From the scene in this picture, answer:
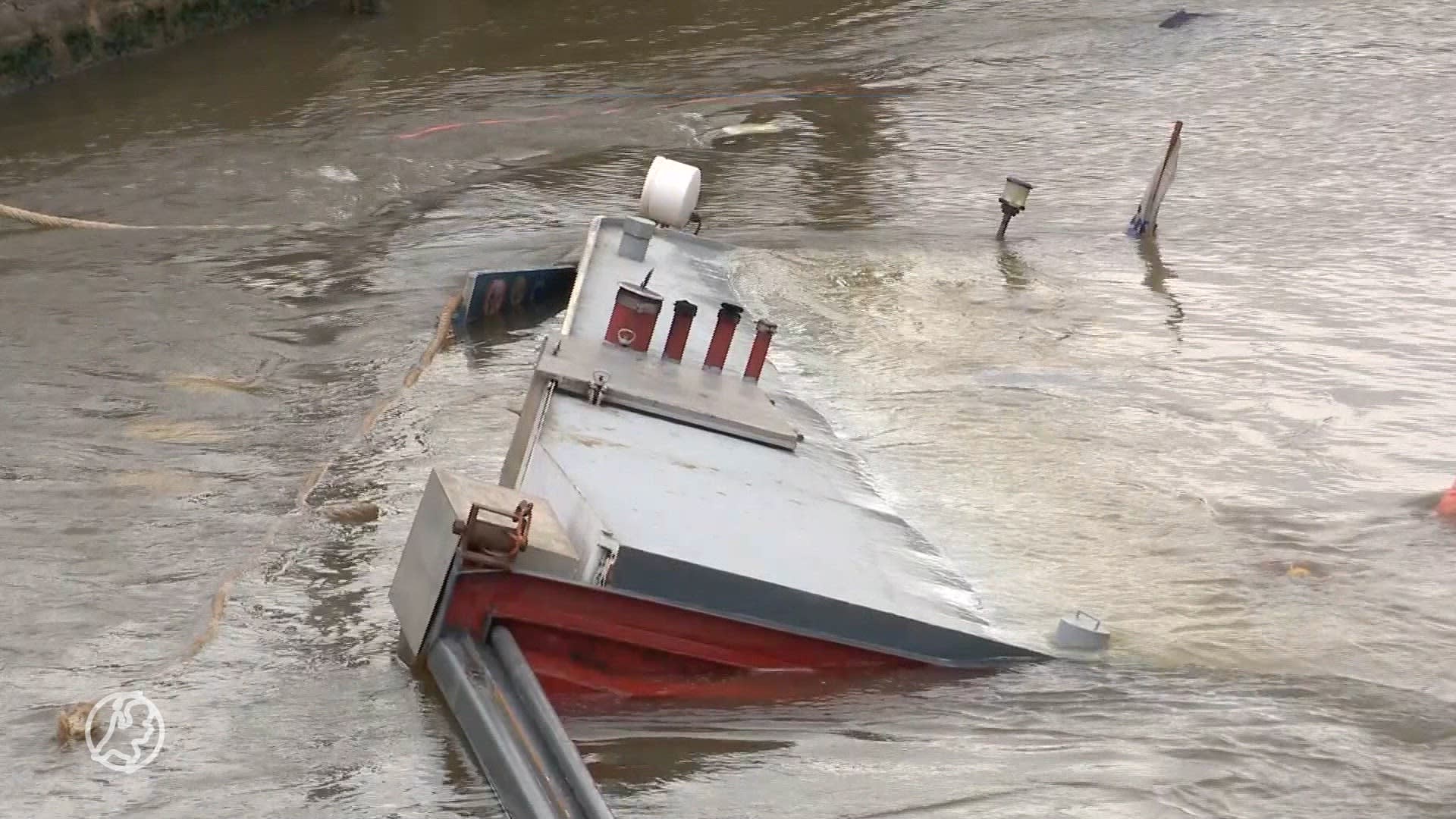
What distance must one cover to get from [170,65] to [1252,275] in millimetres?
11092

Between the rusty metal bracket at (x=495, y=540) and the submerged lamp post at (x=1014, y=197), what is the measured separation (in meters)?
7.44

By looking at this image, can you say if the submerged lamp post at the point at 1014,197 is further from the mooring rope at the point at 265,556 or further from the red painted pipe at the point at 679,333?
the red painted pipe at the point at 679,333

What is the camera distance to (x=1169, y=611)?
6547 millimetres

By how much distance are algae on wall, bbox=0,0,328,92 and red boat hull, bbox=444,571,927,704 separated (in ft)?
39.1

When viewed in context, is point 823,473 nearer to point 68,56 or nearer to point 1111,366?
point 1111,366

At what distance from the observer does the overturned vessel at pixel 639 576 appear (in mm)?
5223

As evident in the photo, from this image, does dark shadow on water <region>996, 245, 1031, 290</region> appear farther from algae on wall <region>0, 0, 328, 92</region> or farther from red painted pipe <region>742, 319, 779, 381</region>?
algae on wall <region>0, 0, 328, 92</region>

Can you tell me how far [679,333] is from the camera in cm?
793

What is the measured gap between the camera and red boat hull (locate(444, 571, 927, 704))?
5.35 m

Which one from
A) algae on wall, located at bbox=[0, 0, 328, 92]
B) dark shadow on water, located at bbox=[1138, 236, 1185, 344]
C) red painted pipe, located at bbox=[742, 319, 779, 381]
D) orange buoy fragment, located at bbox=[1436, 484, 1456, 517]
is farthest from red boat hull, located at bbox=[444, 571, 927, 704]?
algae on wall, located at bbox=[0, 0, 328, 92]

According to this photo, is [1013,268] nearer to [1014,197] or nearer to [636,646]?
[1014,197]

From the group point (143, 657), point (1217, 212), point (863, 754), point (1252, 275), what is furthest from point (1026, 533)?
point (1217, 212)

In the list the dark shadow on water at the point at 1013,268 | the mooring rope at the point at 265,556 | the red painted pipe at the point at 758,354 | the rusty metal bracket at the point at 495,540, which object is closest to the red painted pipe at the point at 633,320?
the red painted pipe at the point at 758,354

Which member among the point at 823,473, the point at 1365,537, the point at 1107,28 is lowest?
the point at 823,473
